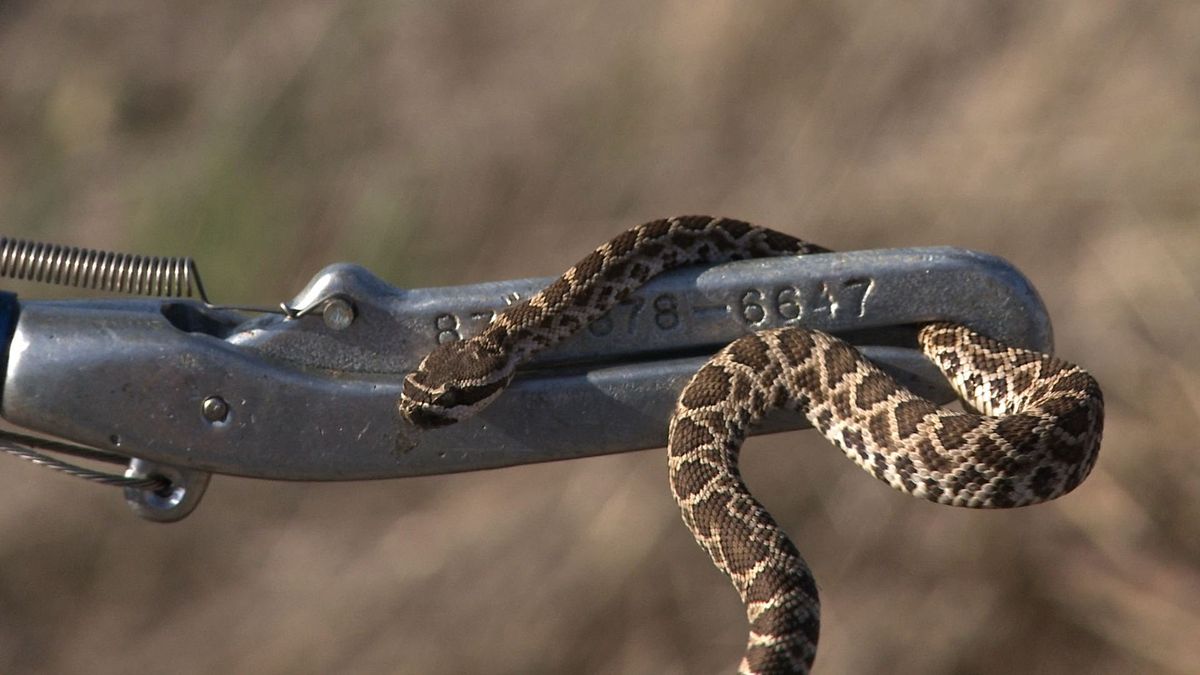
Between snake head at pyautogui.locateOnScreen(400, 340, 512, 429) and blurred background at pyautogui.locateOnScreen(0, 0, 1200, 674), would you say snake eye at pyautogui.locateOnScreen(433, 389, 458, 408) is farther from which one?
blurred background at pyautogui.locateOnScreen(0, 0, 1200, 674)

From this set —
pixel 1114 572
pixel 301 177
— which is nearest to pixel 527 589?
pixel 1114 572

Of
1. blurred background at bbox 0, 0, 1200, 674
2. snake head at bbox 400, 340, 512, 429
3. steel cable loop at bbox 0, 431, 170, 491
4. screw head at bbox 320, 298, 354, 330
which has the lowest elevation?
blurred background at bbox 0, 0, 1200, 674

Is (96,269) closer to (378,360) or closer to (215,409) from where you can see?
(215,409)

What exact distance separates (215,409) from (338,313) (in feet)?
1.26

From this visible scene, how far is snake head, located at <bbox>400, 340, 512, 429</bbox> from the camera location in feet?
12.3

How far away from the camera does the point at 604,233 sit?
9742mm

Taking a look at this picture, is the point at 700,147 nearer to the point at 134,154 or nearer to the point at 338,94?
the point at 338,94

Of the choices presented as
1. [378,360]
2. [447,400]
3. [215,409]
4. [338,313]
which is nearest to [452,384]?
[447,400]

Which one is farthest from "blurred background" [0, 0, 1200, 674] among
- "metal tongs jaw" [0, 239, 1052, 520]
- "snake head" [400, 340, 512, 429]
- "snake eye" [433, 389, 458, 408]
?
"snake eye" [433, 389, 458, 408]

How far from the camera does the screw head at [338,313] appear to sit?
12.4ft

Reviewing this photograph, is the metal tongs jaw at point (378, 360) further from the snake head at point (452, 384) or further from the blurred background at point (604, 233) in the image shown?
the blurred background at point (604, 233)

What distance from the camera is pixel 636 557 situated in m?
8.12

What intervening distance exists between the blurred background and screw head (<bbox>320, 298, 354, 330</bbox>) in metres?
4.53

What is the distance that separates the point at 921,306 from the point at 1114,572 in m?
4.16
